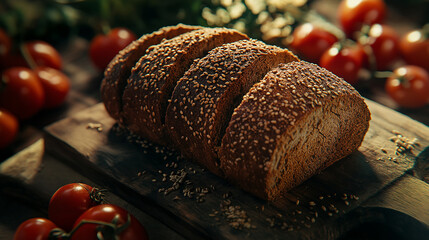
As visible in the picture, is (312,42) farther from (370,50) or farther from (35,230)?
(35,230)

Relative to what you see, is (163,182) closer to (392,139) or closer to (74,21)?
(392,139)

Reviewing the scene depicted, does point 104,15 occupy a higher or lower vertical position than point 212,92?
lower

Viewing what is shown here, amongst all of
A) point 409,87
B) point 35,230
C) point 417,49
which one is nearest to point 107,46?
point 35,230

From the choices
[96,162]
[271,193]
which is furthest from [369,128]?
[96,162]

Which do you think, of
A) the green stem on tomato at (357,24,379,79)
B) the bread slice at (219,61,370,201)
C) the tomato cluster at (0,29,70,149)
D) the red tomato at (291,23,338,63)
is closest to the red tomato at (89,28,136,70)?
the tomato cluster at (0,29,70,149)

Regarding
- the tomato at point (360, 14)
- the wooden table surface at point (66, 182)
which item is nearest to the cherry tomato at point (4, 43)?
the wooden table surface at point (66, 182)

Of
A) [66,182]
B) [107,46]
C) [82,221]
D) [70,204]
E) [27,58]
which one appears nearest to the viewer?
[82,221]

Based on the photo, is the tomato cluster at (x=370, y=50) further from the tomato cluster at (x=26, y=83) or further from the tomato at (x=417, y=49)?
the tomato cluster at (x=26, y=83)
